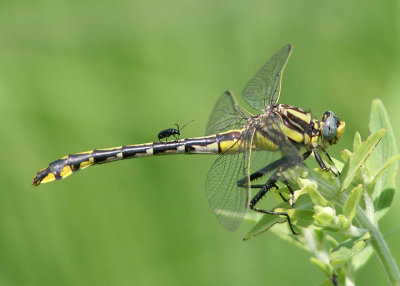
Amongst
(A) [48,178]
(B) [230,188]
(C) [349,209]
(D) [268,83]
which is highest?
(D) [268,83]

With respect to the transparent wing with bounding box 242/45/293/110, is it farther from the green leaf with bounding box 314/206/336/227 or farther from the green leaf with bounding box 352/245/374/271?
the green leaf with bounding box 314/206/336/227

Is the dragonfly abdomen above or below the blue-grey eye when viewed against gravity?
above

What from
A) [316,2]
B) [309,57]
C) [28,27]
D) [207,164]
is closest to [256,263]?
[207,164]

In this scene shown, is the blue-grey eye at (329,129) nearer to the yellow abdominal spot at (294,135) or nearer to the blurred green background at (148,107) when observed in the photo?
the yellow abdominal spot at (294,135)

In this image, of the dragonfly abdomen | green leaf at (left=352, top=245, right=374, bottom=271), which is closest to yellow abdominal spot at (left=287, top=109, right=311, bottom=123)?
the dragonfly abdomen

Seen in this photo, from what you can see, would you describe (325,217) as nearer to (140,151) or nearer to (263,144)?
(263,144)

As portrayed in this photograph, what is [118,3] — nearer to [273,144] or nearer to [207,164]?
[207,164]

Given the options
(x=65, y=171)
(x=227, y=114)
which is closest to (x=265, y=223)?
(x=227, y=114)
